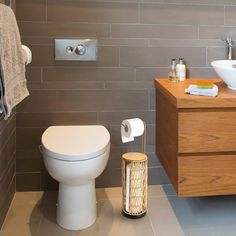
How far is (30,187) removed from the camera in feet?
7.50

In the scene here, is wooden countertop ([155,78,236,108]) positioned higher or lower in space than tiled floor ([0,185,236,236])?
higher

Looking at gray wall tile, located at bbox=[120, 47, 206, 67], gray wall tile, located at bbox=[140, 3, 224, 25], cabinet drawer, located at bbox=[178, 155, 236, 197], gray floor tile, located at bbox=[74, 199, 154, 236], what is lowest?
gray floor tile, located at bbox=[74, 199, 154, 236]

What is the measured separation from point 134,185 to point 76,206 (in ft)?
1.15

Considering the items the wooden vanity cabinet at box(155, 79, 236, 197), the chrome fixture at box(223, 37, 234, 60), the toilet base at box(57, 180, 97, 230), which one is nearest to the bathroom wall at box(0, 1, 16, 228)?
the toilet base at box(57, 180, 97, 230)

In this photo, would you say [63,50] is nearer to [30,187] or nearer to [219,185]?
[30,187]

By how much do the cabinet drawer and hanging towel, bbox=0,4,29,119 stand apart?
2.81 feet

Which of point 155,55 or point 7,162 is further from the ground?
point 155,55

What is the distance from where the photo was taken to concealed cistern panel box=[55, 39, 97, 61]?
7.03ft

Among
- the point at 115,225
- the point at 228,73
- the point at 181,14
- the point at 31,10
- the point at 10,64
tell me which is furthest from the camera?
the point at 181,14

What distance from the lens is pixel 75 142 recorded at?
70.1 inches

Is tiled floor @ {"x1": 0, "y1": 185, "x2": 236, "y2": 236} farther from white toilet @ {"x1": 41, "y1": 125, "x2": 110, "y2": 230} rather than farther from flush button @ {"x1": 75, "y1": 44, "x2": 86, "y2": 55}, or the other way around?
flush button @ {"x1": 75, "y1": 44, "x2": 86, "y2": 55}

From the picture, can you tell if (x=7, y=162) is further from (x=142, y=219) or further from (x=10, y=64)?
(x=142, y=219)

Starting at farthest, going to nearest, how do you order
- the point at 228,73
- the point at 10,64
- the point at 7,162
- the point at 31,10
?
the point at 31,10 → the point at 7,162 → the point at 228,73 → the point at 10,64

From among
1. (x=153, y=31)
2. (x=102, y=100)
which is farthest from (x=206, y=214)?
(x=153, y=31)
